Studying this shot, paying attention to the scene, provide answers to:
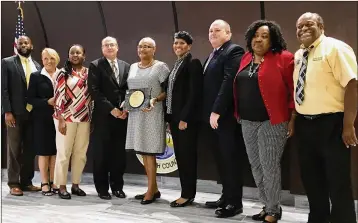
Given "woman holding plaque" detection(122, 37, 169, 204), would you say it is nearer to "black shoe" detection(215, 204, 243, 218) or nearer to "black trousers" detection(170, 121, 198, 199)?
"black trousers" detection(170, 121, 198, 199)

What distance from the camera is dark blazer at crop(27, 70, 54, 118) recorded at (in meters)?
4.09

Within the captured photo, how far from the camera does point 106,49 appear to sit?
3.87 m

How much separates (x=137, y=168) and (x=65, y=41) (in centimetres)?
197

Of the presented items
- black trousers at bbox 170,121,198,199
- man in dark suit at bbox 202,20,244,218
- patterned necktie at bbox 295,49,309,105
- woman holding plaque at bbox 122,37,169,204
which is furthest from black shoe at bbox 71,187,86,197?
patterned necktie at bbox 295,49,309,105

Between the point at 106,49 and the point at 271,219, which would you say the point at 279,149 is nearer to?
the point at 271,219

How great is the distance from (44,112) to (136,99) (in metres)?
1.18

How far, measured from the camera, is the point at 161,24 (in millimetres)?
4531

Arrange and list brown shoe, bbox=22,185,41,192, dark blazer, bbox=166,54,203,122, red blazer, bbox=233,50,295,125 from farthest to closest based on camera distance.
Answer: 1. brown shoe, bbox=22,185,41,192
2. dark blazer, bbox=166,54,203,122
3. red blazer, bbox=233,50,295,125

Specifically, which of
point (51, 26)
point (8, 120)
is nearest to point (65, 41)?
point (51, 26)

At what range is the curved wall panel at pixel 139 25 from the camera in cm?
451

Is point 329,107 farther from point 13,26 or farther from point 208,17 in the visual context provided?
point 13,26

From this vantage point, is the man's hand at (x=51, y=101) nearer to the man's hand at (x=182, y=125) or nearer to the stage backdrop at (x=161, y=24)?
the stage backdrop at (x=161, y=24)

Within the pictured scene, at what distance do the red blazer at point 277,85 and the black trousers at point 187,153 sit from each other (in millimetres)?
881

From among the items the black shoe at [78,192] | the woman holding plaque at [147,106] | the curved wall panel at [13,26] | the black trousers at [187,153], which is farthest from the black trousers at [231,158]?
the curved wall panel at [13,26]
